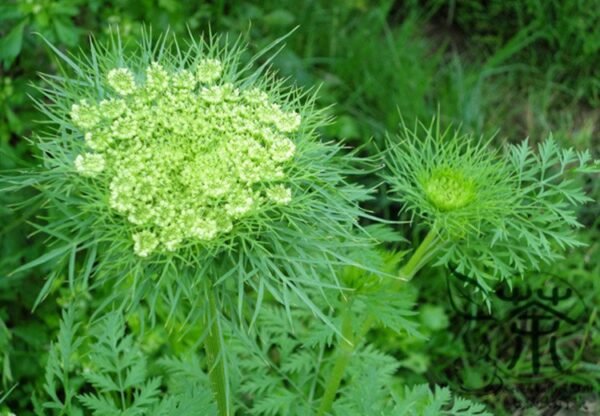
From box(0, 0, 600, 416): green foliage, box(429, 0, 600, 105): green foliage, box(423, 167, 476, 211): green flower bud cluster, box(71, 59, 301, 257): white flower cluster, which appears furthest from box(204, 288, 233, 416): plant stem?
box(429, 0, 600, 105): green foliage

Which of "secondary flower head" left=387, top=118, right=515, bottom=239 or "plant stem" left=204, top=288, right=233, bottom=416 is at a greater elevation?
"secondary flower head" left=387, top=118, right=515, bottom=239

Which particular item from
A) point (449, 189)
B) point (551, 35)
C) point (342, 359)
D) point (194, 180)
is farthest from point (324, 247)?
point (551, 35)

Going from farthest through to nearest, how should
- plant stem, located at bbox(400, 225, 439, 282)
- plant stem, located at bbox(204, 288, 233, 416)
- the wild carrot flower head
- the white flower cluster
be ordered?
plant stem, located at bbox(400, 225, 439, 282)
the wild carrot flower head
plant stem, located at bbox(204, 288, 233, 416)
the white flower cluster

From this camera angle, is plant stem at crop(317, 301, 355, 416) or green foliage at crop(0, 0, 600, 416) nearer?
green foliage at crop(0, 0, 600, 416)

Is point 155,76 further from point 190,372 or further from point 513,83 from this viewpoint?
point 513,83

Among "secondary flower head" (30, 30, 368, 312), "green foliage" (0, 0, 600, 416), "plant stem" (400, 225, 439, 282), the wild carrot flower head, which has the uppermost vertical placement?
"secondary flower head" (30, 30, 368, 312)

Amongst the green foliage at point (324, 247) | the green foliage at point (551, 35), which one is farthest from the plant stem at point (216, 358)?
the green foliage at point (551, 35)

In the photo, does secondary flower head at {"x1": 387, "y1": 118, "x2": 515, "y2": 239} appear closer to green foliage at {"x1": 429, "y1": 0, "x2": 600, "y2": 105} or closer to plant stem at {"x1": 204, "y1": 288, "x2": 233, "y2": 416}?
plant stem at {"x1": 204, "y1": 288, "x2": 233, "y2": 416}
